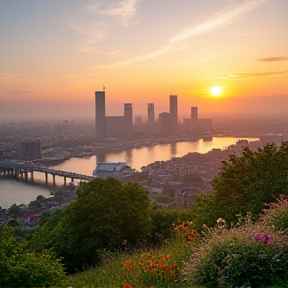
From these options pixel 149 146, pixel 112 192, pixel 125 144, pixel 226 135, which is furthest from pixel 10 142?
pixel 112 192

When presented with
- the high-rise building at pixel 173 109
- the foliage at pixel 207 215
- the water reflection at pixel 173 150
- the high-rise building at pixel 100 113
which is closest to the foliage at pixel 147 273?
the foliage at pixel 207 215

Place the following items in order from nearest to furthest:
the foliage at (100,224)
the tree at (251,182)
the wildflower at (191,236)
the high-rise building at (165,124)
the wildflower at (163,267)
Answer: the wildflower at (163,267)
the wildflower at (191,236)
the tree at (251,182)
the foliage at (100,224)
the high-rise building at (165,124)

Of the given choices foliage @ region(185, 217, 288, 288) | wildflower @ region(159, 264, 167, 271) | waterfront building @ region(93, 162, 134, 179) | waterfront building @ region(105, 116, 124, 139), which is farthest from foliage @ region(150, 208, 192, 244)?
waterfront building @ region(105, 116, 124, 139)

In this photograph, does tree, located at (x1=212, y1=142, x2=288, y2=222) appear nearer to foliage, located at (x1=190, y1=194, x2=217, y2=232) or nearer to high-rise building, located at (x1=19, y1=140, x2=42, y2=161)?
foliage, located at (x1=190, y1=194, x2=217, y2=232)

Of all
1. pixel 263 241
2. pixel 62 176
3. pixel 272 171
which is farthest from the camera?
pixel 62 176

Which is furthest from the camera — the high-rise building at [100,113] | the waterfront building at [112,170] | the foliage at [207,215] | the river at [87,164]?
the high-rise building at [100,113]

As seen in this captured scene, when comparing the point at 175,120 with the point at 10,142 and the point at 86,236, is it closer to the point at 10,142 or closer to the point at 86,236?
the point at 10,142

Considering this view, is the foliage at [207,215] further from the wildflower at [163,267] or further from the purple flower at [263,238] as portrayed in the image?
the purple flower at [263,238]
